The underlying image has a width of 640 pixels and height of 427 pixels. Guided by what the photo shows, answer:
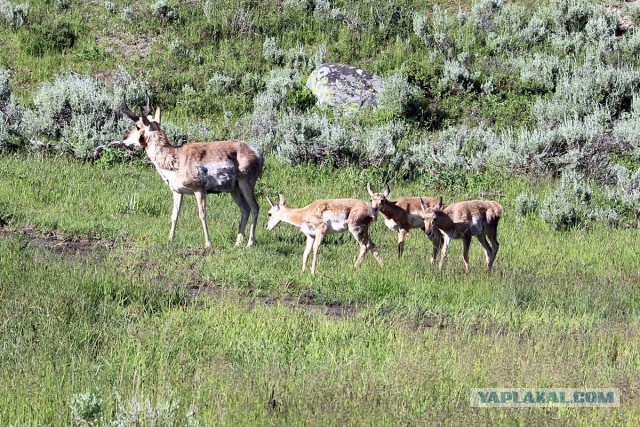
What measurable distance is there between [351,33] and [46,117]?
33.5 feet

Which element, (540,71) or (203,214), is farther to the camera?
(540,71)

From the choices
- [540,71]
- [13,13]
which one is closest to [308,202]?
[540,71]

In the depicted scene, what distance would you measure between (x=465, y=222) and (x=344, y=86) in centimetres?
1071

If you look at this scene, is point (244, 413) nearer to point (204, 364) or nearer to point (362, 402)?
point (362, 402)

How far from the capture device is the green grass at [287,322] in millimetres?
6918

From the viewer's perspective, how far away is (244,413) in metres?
6.62

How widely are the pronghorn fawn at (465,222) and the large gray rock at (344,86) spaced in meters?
9.70

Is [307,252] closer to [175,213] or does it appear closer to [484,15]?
[175,213]

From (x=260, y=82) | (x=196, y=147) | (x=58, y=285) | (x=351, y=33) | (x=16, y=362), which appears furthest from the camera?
(x=351, y=33)

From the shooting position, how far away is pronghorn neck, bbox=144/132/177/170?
49.1ft

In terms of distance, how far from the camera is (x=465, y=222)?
541 inches

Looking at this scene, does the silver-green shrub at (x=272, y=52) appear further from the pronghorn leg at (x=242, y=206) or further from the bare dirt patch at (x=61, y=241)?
the bare dirt patch at (x=61, y=241)

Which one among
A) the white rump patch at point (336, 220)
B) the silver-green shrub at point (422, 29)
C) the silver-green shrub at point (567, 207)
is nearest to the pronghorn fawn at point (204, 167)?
the white rump patch at point (336, 220)

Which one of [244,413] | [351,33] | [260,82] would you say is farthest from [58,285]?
[351,33]
